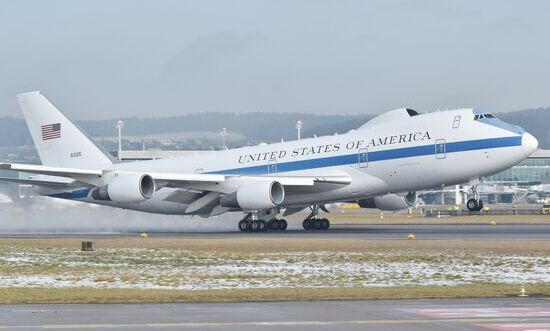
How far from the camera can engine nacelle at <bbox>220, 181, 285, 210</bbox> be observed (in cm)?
5825

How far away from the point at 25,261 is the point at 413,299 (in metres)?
17.6

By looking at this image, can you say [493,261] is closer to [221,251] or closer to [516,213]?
[221,251]

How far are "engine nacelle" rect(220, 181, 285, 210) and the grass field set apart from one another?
9.24 metres

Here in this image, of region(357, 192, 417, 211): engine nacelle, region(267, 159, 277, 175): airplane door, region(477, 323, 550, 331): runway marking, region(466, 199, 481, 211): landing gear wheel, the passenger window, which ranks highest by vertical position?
the passenger window

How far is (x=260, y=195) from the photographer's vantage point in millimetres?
58219

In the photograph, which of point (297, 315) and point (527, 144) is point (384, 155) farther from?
point (297, 315)

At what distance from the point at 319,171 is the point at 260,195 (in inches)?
178

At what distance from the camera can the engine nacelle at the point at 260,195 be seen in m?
58.2

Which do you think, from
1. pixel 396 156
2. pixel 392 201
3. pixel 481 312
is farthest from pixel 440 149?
pixel 481 312

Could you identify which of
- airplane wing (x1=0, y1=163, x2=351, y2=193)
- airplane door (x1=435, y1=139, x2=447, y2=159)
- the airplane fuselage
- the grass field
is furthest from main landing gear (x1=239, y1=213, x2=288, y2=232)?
the grass field

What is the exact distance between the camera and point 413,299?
82.2ft

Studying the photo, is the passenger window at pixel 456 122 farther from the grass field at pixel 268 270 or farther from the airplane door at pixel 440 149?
the grass field at pixel 268 270

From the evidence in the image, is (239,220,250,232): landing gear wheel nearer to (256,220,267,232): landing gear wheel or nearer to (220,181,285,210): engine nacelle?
(256,220,267,232): landing gear wheel

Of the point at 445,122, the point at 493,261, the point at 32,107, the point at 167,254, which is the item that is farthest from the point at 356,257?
the point at 32,107
